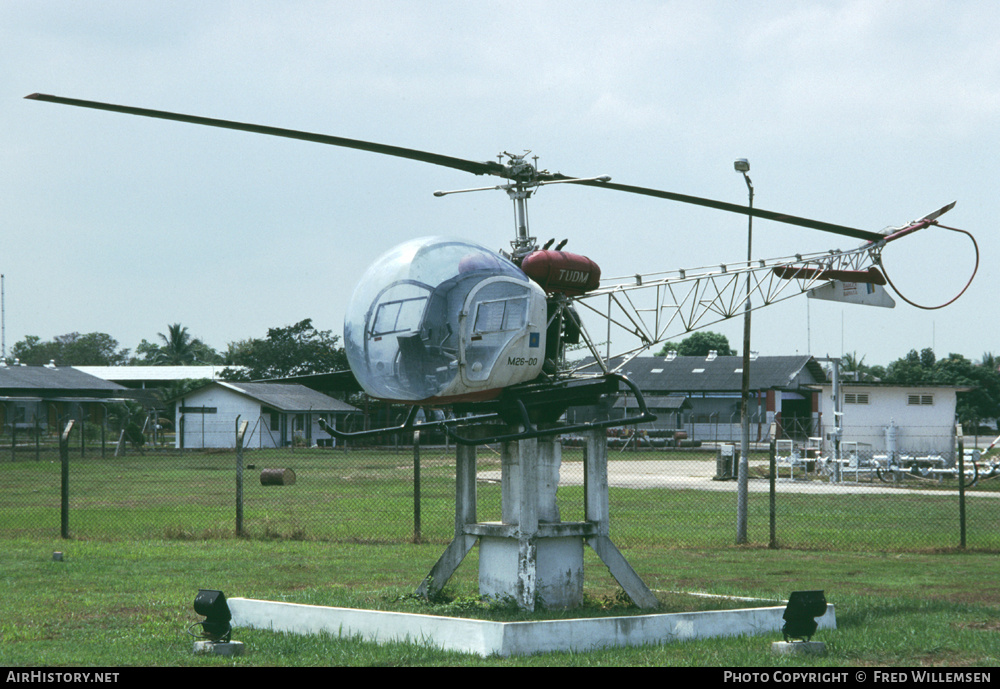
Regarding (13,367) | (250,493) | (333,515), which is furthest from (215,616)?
(13,367)

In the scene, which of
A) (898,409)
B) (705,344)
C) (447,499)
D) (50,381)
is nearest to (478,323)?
(447,499)

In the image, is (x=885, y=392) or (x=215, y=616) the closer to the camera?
(x=215, y=616)

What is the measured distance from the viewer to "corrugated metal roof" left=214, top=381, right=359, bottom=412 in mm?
61000

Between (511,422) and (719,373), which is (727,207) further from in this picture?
(719,373)

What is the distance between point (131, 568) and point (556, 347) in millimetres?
7336

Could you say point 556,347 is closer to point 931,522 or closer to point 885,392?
point 931,522

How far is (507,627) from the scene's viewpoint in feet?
25.8

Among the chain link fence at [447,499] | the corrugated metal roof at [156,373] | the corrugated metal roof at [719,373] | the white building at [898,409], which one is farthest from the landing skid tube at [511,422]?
the corrugated metal roof at [156,373]

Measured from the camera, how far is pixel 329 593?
1141cm

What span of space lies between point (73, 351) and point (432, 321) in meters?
142

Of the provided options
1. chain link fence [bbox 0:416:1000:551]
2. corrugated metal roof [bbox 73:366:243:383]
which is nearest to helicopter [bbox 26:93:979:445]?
chain link fence [bbox 0:416:1000:551]

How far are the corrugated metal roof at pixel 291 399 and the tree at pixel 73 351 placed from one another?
7915 centimetres
